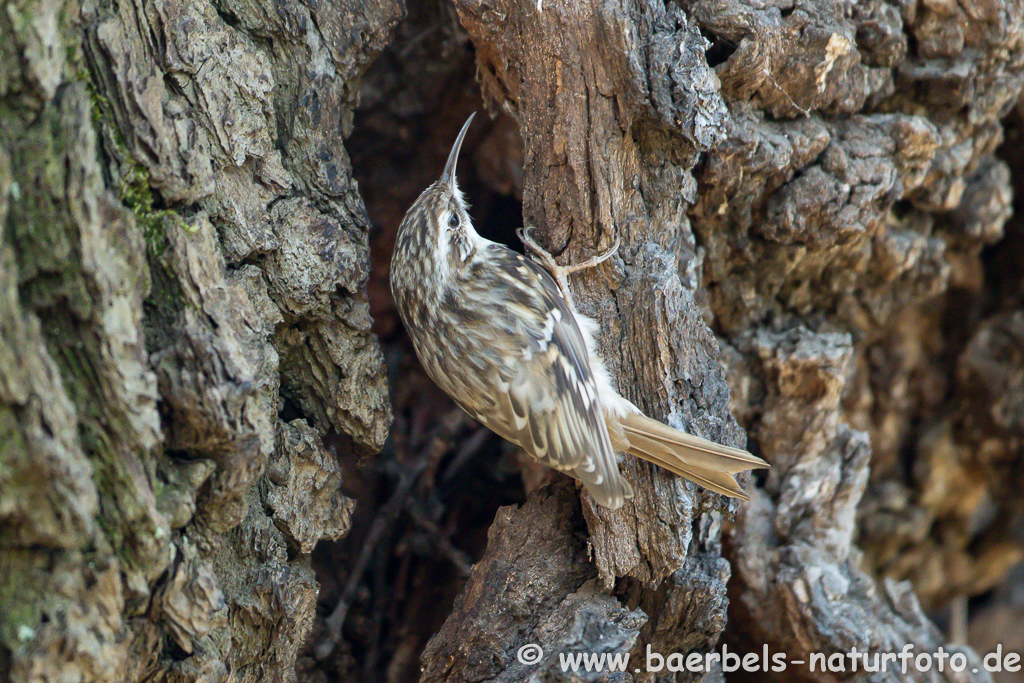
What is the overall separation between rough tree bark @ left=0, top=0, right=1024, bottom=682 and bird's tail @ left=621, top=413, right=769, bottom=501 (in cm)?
9

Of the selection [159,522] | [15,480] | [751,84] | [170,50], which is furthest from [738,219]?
[15,480]

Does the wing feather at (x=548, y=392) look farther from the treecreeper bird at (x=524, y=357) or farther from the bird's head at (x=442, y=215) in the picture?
the bird's head at (x=442, y=215)

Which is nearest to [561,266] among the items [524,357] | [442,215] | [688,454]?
[524,357]

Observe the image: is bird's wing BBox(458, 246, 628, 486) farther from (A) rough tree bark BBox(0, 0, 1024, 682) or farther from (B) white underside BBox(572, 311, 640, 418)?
(A) rough tree bark BBox(0, 0, 1024, 682)

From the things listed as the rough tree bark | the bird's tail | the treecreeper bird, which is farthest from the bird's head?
the bird's tail

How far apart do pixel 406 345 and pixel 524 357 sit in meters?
1.40

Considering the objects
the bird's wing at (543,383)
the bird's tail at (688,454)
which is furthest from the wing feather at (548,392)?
the bird's tail at (688,454)

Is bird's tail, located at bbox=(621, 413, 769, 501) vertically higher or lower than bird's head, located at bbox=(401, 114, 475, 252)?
lower

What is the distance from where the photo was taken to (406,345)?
386 centimetres

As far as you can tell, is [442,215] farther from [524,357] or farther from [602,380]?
[602,380]

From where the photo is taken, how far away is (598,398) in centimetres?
251

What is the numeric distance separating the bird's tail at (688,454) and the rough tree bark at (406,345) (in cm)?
9

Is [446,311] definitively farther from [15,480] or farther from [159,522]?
[15,480]

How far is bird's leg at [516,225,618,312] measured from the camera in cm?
260
